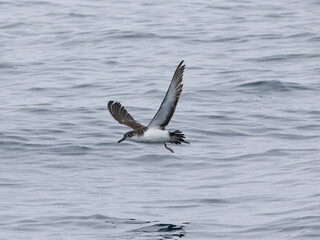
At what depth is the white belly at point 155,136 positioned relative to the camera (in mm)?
13078

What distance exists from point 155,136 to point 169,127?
4.91 metres

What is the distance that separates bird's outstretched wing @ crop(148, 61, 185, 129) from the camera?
12516 millimetres

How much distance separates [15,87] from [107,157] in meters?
5.83

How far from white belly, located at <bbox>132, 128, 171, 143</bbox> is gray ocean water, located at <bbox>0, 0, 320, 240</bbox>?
123cm

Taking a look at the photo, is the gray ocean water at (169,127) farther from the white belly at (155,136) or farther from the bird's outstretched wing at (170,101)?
the bird's outstretched wing at (170,101)

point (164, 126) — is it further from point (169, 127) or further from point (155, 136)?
point (169, 127)

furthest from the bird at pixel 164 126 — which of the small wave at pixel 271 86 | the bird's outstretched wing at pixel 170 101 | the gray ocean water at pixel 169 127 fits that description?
the small wave at pixel 271 86

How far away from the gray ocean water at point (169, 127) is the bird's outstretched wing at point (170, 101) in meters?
1.52

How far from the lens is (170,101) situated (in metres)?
12.8

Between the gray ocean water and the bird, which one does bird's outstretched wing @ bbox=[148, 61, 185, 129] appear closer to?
the bird

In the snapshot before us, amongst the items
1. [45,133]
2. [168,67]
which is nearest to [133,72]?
[168,67]

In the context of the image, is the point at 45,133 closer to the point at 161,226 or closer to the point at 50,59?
the point at 161,226

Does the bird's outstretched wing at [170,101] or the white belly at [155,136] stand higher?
the bird's outstretched wing at [170,101]

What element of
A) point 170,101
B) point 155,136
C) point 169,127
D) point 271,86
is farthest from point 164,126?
point 271,86
